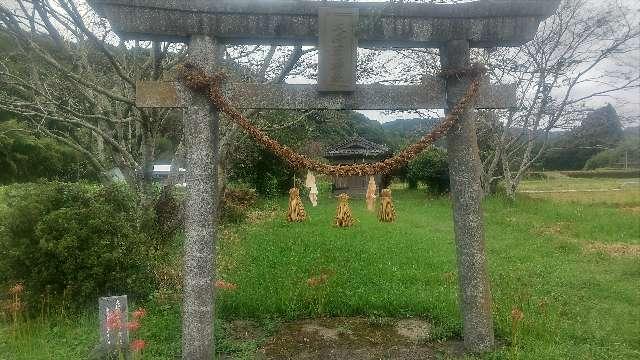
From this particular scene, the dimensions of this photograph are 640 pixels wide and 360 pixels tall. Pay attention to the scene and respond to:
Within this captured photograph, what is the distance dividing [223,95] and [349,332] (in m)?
3.00

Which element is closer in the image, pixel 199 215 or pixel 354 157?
pixel 199 215

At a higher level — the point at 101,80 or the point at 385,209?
the point at 101,80

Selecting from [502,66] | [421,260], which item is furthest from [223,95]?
[502,66]

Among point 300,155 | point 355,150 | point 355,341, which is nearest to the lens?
point 300,155

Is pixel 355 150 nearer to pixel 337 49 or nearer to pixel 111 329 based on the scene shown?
pixel 337 49

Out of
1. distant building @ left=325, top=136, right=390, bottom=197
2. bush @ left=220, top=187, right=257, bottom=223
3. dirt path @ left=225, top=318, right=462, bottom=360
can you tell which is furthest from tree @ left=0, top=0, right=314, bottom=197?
distant building @ left=325, top=136, right=390, bottom=197

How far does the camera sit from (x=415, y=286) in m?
7.34

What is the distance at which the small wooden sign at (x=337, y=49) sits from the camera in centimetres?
441

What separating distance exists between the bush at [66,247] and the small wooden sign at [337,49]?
11.5 feet

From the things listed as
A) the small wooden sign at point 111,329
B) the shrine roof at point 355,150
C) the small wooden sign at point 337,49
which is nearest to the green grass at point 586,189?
the shrine roof at point 355,150

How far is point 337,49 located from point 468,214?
199 cm

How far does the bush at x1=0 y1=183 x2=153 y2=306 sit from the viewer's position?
19.3 ft

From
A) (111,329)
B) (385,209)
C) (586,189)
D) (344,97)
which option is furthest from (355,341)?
(586,189)

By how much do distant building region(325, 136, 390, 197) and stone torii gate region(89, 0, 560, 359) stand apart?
21.4 m
